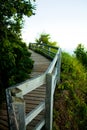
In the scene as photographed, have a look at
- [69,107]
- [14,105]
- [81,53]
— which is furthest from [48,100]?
[81,53]

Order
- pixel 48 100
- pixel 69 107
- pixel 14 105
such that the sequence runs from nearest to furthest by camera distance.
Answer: pixel 14 105 < pixel 48 100 < pixel 69 107

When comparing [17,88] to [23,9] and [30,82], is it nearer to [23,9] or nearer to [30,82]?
[30,82]

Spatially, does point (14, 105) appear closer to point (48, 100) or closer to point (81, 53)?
point (48, 100)

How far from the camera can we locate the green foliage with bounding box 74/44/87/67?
55.8 feet

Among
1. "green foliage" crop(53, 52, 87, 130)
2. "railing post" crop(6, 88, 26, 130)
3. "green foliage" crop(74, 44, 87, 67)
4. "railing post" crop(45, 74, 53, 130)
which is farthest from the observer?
"green foliage" crop(74, 44, 87, 67)

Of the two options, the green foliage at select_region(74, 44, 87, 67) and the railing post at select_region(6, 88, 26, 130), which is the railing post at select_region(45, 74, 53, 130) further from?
the green foliage at select_region(74, 44, 87, 67)

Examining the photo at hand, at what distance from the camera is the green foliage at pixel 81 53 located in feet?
55.8

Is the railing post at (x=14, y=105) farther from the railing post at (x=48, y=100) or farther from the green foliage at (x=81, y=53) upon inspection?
the green foliage at (x=81, y=53)

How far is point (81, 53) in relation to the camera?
1831 cm

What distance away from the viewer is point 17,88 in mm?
3682

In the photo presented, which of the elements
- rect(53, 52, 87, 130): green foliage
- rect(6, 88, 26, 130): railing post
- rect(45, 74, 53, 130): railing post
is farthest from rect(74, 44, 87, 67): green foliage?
rect(6, 88, 26, 130): railing post

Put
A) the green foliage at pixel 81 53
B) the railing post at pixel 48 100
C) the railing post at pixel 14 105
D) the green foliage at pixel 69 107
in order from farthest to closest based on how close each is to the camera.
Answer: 1. the green foliage at pixel 81 53
2. the green foliage at pixel 69 107
3. the railing post at pixel 48 100
4. the railing post at pixel 14 105

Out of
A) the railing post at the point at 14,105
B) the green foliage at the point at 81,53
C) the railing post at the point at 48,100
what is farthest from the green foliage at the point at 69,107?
the green foliage at the point at 81,53

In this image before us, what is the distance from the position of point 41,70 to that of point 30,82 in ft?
21.6
